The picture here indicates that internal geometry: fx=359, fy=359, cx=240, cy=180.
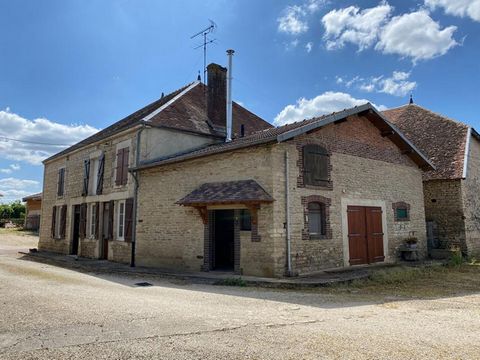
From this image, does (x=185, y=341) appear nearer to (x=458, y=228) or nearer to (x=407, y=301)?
(x=407, y=301)

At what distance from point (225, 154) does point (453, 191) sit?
9.98 m

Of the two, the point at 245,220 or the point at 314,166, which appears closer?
the point at 245,220

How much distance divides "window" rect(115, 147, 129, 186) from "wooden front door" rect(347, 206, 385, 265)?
818 centimetres

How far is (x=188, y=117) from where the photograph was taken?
14.7m

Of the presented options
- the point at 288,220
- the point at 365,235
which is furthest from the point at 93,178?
the point at 365,235

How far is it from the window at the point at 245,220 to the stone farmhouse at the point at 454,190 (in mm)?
8683

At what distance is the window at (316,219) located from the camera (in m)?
10.0

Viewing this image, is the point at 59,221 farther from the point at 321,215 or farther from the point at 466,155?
the point at 466,155

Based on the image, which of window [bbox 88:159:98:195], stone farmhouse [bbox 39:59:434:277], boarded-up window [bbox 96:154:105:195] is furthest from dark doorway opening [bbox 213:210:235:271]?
window [bbox 88:159:98:195]

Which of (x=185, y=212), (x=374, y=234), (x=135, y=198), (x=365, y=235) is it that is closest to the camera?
(x=185, y=212)

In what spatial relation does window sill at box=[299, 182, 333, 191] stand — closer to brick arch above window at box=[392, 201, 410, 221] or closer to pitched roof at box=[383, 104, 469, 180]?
brick arch above window at box=[392, 201, 410, 221]

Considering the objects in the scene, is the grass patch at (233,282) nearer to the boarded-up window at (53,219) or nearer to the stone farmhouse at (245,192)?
the stone farmhouse at (245,192)

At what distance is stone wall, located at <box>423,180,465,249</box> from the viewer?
14219 mm

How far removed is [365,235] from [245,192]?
185 inches
